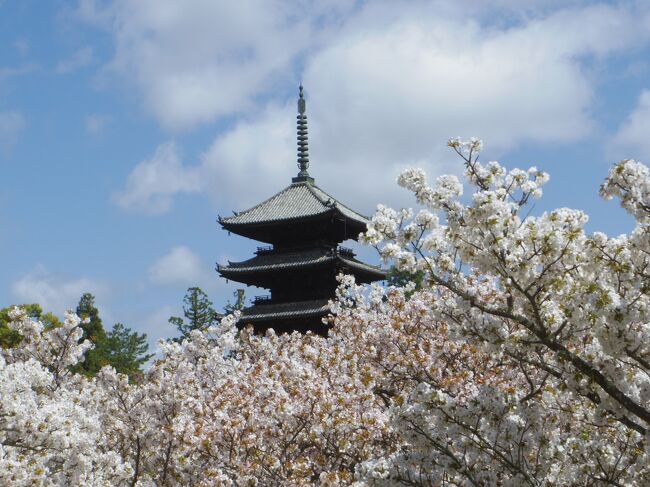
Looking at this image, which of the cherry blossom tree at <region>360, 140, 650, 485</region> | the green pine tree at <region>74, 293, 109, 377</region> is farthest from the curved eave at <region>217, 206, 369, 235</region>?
the cherry blossom tree at <region>360, 140, 650, 485</region>

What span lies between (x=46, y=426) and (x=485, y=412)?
16.6 ft

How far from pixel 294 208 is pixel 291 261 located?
8.94ft

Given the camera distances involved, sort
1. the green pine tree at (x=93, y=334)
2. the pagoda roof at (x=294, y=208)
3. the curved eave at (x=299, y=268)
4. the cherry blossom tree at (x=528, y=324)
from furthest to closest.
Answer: the green pine tree at (x=93, y=334)
the pagoda roof at (x=294, y=208)
the curved eave at (x=299, y=268)
the cherry blossom tree at (x=528, y=324)

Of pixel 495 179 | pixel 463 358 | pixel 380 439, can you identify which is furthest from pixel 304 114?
pixel 495 179

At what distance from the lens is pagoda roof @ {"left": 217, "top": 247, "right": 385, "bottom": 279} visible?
117 feet

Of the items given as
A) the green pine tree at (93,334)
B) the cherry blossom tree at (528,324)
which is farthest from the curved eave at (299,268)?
the cherry blossom tree at (528,324)

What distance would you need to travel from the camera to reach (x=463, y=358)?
14.8 metres

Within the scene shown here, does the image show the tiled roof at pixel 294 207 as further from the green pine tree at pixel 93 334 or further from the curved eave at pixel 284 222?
the green pine tree at pixel 93 334

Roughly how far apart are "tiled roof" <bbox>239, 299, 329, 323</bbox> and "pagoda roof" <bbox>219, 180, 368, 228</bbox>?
11.6 ft

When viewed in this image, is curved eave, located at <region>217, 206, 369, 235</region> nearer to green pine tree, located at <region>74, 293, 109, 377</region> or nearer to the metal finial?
the metal finial

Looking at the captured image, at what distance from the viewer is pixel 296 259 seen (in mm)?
36719

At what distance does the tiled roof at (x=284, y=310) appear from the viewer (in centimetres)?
3522

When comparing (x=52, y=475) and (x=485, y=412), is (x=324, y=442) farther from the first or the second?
(x=485, y=412)

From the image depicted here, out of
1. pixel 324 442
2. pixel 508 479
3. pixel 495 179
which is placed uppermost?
pixel 495 179
